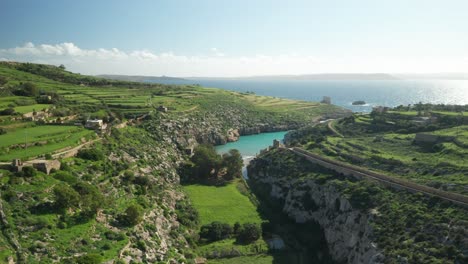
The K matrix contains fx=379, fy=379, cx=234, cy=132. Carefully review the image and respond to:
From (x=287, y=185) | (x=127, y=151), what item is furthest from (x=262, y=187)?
(x=127, y=151)

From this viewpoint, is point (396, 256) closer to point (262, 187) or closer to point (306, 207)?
point (306, 207)

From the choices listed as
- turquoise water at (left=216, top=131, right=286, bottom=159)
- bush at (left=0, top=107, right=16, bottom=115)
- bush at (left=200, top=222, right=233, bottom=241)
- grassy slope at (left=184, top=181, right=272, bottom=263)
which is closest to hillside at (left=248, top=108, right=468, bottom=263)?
grassy slope at (left=184, top=181, right=272, bottom=263)

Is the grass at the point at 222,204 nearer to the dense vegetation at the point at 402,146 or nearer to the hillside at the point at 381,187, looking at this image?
the hillside at the point at 381,187

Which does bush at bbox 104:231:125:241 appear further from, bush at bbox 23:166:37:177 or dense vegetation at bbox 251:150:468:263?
dense vegetation at bbox 251:150:468:263

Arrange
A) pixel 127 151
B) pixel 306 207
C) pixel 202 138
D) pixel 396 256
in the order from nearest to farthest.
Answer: pixel 396 256 → pixel 306 207 → pixel 127 151 → pixel 202 138

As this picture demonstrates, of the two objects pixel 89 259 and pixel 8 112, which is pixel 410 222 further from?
pixel 8 112

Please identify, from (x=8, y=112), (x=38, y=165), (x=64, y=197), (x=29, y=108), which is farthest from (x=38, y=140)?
(x=29, y=108)
